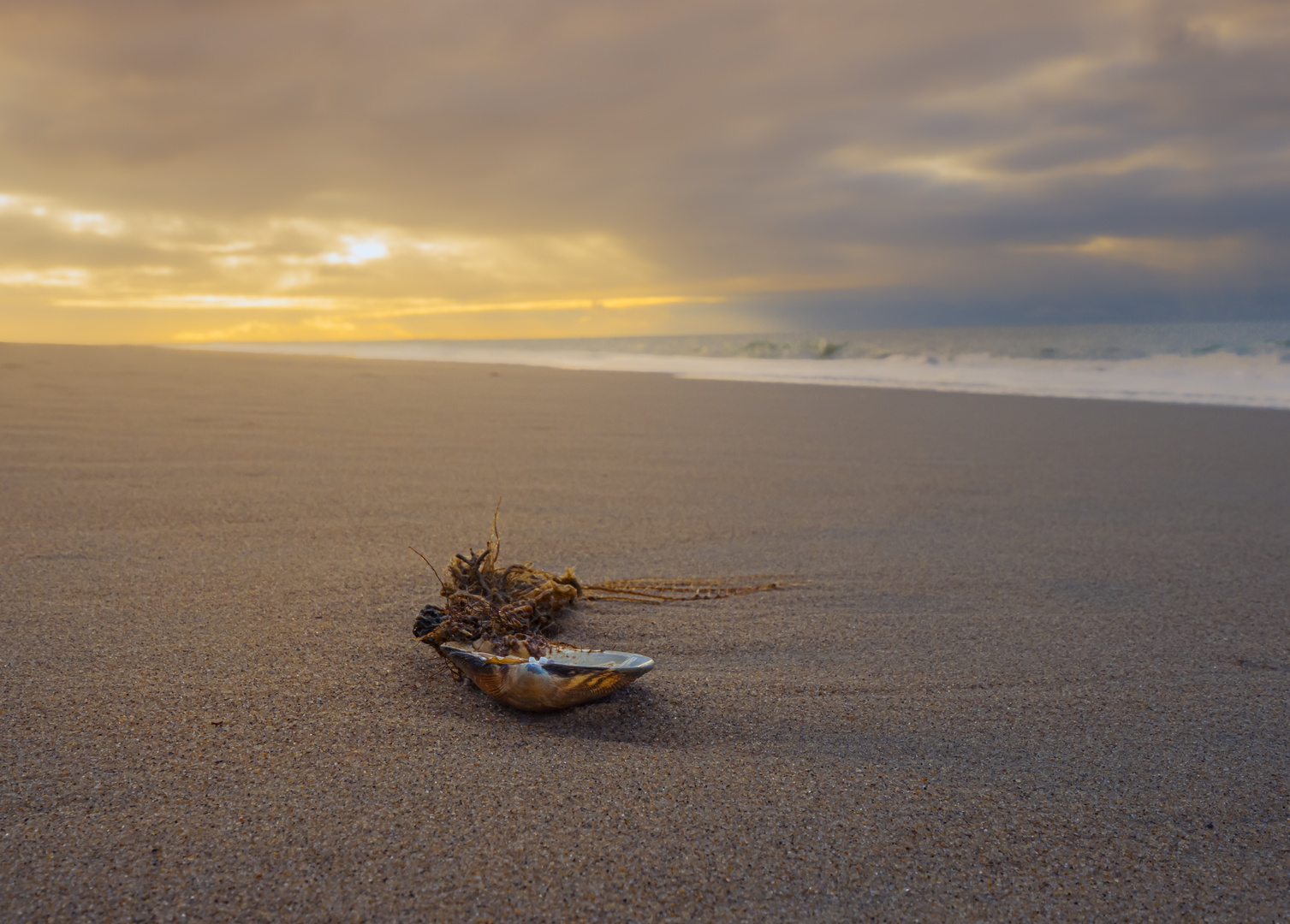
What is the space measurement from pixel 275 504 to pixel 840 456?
3.19 meters

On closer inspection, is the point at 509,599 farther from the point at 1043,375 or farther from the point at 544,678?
the point at 1043,375

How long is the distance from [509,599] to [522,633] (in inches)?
7.5

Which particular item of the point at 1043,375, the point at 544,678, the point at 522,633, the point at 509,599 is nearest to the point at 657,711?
the point at 544,678

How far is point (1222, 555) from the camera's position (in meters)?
2.97

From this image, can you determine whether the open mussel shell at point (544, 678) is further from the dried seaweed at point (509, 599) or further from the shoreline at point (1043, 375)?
the shoreline at point (1043, 375)

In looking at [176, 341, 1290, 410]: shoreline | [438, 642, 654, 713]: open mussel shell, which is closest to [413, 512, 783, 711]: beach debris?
[438, 642, 654, 713]: open mussel shell

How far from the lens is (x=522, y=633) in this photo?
1.77 m

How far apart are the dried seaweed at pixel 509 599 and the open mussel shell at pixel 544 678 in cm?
10

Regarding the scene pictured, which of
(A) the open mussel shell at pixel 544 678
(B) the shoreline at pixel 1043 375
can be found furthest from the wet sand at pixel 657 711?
(B) the shoreline at pixel 1043 375

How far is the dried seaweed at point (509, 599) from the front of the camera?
173cm

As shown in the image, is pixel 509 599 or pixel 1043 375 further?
pixel 1043 375

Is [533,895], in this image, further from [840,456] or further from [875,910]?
[840,456]

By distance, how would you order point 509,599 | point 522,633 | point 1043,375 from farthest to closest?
point 1043,375, point 509,599, point 522,633

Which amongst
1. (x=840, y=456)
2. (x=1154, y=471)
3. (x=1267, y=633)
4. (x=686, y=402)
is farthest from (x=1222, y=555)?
(x=686, y=402)
